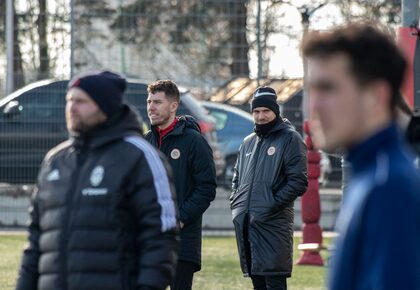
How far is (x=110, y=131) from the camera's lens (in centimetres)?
537

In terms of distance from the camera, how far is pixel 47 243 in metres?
5.39

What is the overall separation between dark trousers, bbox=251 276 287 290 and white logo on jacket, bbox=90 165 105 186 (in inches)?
172

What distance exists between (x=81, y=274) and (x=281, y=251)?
4.45 m

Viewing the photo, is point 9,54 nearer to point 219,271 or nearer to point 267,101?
point 219,271

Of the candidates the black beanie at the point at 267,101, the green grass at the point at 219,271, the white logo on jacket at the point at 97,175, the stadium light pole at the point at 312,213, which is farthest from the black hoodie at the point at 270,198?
the stadium light pole at the point at 312,213

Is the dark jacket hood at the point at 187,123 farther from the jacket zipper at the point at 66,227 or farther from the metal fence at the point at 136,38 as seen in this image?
the metal fence at the point at 136,38

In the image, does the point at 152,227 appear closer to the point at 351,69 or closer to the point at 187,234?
the point at 351,69

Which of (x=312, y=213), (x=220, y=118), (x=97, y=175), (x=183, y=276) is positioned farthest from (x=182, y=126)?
(x=220, y=118)

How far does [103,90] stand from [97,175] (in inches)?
15.0

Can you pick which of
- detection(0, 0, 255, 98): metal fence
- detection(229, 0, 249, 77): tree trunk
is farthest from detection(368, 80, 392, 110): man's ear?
detection(229, 0, 249, 77): tree trunk

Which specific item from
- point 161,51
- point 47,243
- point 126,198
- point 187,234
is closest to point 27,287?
point 47,243

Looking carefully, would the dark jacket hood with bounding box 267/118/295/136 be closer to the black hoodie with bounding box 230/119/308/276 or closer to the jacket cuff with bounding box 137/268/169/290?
the black hoodie with bounding box 230/119/308/276

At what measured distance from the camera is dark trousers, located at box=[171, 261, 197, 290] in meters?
8.95

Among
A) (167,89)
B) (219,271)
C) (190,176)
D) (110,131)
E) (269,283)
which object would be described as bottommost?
(219,271)
